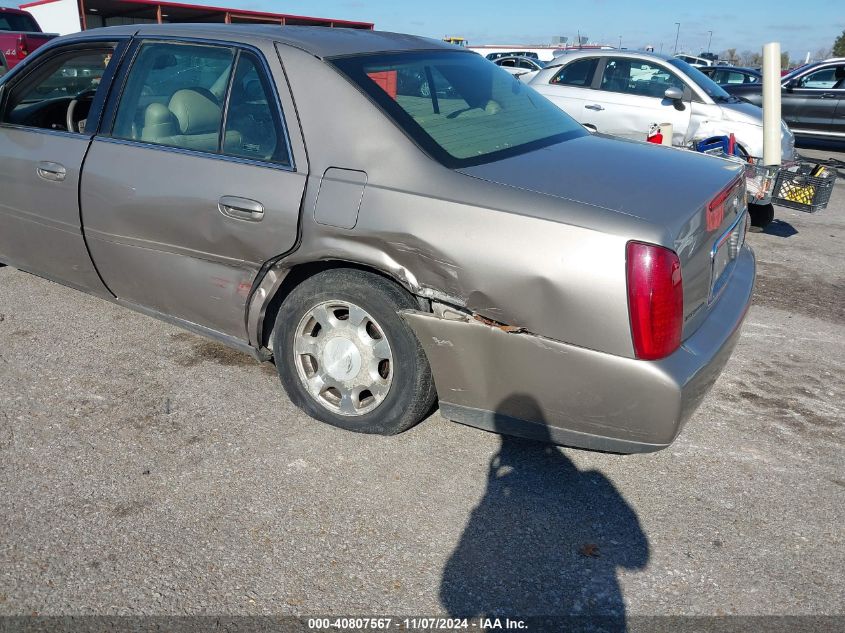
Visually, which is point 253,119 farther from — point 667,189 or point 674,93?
point 674,93

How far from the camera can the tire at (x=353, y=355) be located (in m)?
2.90

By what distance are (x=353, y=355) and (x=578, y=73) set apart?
291 inches

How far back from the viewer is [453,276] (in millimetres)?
2645

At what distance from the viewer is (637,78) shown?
8.89 metres

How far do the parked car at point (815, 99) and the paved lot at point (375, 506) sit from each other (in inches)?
430

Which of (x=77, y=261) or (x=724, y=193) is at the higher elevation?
(x=724, y=193)

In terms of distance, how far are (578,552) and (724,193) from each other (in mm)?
1535

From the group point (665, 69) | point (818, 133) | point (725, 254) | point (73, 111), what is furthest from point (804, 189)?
point (818, 133)

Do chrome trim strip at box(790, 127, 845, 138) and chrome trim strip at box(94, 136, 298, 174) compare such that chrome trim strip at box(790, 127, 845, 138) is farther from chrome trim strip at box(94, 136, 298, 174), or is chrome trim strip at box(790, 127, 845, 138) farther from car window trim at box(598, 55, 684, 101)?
chrome trim strip at box(94, 136, 298, 174)

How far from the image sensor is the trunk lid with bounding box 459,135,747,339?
8.35ft

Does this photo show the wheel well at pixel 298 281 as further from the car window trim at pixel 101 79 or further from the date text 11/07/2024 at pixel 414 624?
the car window trim at pixel 101 79

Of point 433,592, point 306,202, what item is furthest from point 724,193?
point 433,592

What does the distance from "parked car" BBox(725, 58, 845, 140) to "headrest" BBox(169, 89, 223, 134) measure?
12.0 m

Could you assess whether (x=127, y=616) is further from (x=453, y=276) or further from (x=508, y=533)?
(x=453, y=276)
